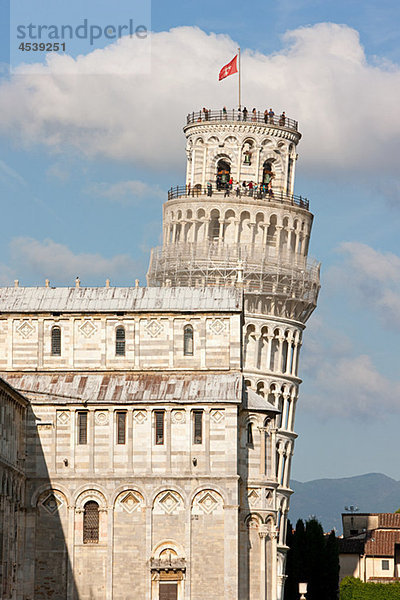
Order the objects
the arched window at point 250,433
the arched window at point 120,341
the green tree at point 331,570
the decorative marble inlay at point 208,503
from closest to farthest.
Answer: the decorative marble inlay at point 208,503 < the arched window at point 250,433 < the arched window at point 120,341 < the green tree at point 331,570

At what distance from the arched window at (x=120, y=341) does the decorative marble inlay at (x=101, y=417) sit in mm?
5750

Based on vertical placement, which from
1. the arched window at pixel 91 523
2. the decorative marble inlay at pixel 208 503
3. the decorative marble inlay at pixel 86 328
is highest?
the decorative marble inlay at pixel 86 328

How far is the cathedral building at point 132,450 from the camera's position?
91375mm

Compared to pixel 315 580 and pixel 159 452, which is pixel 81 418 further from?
pixel 315 580

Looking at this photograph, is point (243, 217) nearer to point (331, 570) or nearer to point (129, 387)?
point (331, 570)

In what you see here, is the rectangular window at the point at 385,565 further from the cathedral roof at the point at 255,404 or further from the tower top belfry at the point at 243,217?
the cathedral roof at the point at 255,404

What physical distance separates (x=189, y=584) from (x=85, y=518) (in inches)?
280

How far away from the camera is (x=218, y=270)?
445 feet

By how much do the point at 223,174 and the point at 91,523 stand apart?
181ft

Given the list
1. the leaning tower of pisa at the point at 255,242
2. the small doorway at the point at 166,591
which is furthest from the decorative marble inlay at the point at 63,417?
the leaning tower of pisa at the point at 255,242

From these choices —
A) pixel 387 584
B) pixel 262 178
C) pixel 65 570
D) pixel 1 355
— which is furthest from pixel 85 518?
pixel 262 178

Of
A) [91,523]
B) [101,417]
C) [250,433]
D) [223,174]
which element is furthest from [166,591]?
[223,174]

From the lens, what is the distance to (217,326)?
9850 cm

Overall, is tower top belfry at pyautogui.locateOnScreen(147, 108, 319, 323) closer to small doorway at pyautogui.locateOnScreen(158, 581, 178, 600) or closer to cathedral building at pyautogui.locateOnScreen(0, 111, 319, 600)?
cathedral building at pyautogui.locateOnScreen(0, 111, 319, 600)
